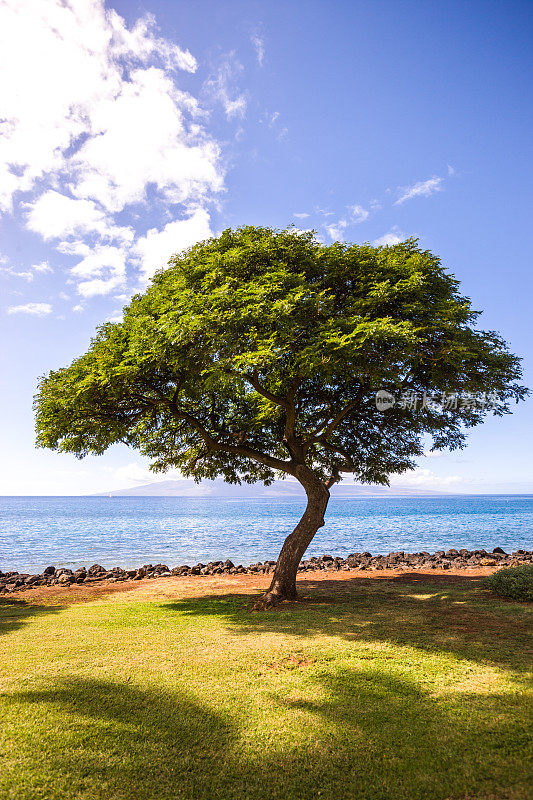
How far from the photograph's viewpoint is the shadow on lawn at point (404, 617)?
8344 millimetres

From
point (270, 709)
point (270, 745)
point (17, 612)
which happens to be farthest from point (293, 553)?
point (17, 612)

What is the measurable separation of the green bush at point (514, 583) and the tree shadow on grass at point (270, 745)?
26.2 ft

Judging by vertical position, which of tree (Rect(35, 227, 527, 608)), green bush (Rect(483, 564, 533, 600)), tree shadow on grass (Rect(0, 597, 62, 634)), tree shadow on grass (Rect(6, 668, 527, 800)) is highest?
tree (Rect(35, 227, 527, 608))

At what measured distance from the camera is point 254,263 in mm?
12523

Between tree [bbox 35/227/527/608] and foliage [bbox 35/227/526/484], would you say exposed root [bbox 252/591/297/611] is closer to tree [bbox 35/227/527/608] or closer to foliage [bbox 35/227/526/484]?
tree [bbox 35/227/527/608]

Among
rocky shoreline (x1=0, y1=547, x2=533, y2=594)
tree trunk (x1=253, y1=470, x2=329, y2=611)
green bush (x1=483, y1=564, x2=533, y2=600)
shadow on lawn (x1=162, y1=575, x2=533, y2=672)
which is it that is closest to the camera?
shadow on lawn (x1=162, y1=575, x2=533, y2=672)

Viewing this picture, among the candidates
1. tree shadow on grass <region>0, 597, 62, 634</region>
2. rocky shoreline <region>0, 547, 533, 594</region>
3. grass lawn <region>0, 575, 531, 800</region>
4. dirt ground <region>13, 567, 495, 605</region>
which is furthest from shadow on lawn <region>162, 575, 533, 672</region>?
rocky shoreline <region>0, 547, 533, 594</region>

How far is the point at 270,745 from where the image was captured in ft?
16.3

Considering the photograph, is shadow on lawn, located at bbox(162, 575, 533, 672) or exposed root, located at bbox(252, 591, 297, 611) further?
exposed root, located at bbox(252, 591, 297, 611)

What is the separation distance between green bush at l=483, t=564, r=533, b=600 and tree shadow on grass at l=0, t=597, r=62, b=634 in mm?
14047

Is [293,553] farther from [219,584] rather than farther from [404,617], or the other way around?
[219,584]

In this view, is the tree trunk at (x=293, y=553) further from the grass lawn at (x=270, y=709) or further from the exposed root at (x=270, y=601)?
the grass lawn at (x=270, y=709)

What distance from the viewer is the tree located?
10.8 m

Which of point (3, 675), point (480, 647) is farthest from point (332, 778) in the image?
point (3, 675)
